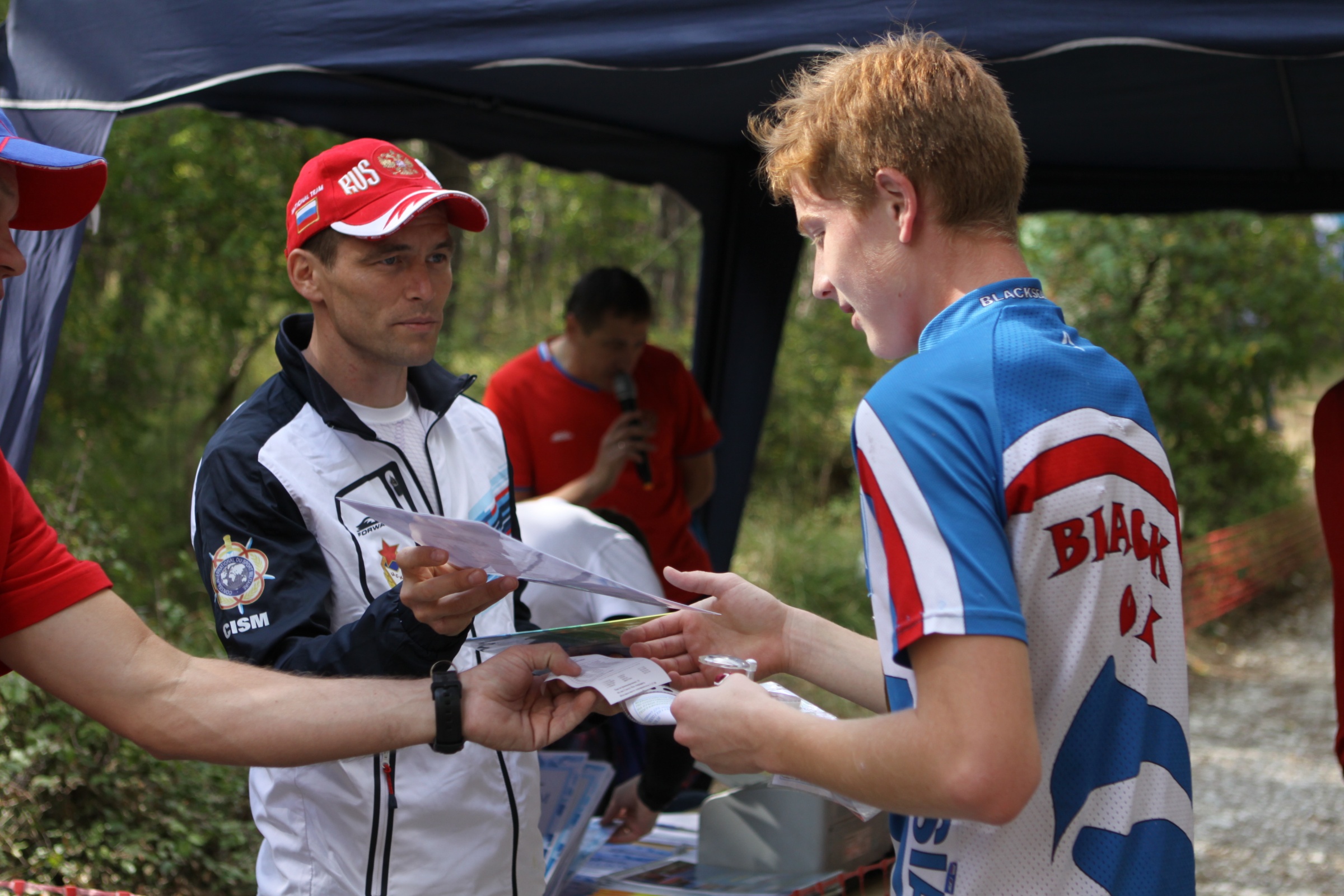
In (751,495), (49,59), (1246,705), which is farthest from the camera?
(751,495)

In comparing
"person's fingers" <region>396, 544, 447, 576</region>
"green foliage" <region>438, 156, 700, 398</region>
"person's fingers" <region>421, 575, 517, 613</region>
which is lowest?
"person's fingers" <region>421, 575, 517, 613</region>

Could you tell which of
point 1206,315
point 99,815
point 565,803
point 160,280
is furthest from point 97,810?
Answer: point 1206,315

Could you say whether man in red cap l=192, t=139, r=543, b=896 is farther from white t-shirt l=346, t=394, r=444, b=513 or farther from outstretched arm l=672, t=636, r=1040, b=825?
outstretched arm l=672, t=636, r=1040, b=825

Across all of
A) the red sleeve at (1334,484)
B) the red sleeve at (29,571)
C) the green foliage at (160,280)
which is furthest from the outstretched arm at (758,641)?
the green foliage at (160,280)

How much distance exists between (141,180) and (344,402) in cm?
594

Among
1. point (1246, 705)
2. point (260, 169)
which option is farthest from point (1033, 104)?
point (260, 169)

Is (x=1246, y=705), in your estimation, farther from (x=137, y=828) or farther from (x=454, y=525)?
(x=454, y=525)

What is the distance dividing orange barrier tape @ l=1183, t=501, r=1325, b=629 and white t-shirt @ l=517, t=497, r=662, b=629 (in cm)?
638

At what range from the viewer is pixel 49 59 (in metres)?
2.62

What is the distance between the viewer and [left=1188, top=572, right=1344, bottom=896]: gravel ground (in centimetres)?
462

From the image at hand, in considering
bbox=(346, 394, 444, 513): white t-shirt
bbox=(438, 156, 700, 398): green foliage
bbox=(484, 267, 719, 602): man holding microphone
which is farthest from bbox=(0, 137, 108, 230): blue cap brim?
bbox=(438, 156, 700, 398): green foliage

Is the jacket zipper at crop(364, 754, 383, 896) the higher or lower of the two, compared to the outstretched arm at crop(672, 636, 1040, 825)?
lower

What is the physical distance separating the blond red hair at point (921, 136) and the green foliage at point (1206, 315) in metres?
8.60

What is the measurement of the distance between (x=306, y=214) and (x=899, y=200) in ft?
4.00
